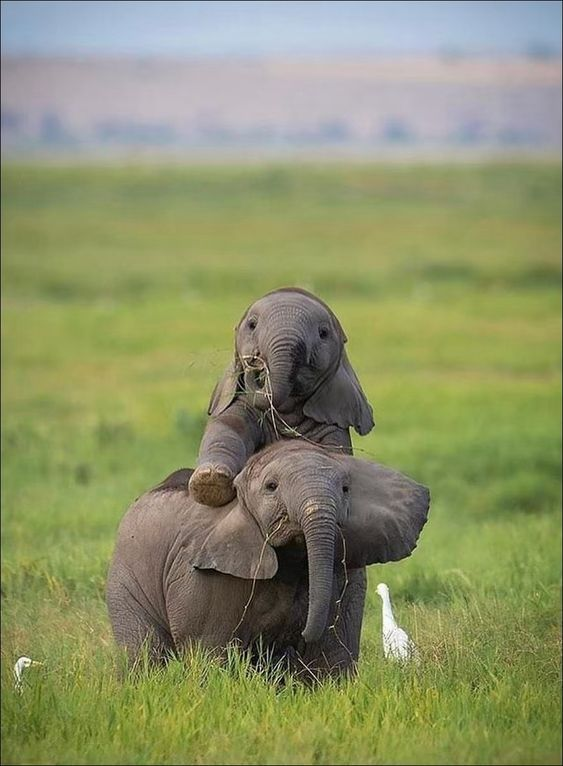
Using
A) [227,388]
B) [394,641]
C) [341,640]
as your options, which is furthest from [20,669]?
[394,641]

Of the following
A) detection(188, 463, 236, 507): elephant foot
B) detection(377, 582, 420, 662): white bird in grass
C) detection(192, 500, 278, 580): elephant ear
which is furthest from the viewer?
detection(377, 582, 420, 662): white bird in grass

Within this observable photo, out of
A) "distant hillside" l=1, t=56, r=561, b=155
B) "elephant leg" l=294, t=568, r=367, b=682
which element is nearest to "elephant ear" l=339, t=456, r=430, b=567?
"elephant leg" l=294, t=568, r=367, b=682

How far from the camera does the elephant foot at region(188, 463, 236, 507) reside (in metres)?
8.10

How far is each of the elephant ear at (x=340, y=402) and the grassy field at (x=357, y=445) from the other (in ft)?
1.78

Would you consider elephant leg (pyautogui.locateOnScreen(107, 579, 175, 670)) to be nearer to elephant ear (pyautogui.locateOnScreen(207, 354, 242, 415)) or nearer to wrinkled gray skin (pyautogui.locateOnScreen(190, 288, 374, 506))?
wrinkled gray skin (pyautogui.locateOnScreen(190, 288, 374, 506))

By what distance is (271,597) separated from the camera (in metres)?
8.15

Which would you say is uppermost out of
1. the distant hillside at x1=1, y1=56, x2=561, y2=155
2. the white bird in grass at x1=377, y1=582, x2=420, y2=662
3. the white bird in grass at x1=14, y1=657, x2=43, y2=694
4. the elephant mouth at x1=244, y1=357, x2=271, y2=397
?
the elephant mouth at x1=244, y1=357, x2=271, y2=397

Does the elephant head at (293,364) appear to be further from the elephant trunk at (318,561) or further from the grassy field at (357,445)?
the elephant trunk at (318,561)

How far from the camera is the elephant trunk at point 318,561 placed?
7.50 m

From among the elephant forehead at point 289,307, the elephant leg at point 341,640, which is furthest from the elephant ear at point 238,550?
the elephant forehead at point 289,307

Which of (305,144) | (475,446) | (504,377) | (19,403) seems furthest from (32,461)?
(305,144)

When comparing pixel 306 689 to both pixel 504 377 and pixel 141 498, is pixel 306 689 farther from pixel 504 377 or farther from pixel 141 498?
pixel 504 377

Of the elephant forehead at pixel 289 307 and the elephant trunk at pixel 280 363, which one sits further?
the elephant forehead at pixel 289 307

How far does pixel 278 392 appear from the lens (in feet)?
26.7
